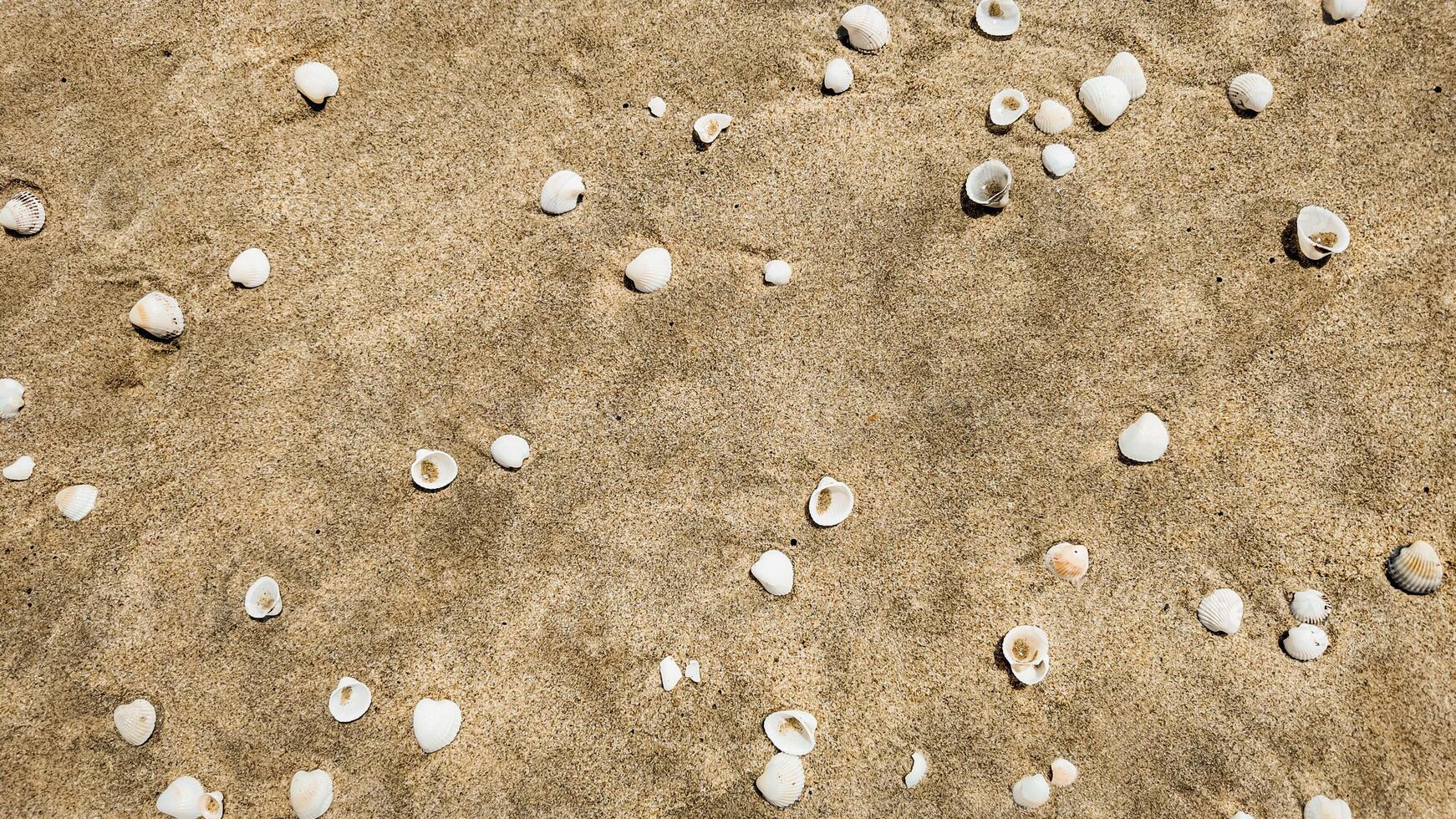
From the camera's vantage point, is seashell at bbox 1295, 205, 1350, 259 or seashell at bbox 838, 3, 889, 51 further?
seashell at bbox 838, 3, 889, 51

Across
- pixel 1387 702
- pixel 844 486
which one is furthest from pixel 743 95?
pixel 1387 702

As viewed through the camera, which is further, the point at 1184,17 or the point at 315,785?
the point at 1184,17

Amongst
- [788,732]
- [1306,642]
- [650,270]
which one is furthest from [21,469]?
[1306,642]

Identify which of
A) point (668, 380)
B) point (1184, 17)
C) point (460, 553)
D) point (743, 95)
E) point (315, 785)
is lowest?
point (315, 785)

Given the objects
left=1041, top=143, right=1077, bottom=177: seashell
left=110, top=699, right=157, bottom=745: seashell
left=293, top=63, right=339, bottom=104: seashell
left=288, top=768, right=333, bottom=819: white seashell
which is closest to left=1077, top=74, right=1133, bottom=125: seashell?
left=1041, top=143, right=1077, bottom=177: seashell

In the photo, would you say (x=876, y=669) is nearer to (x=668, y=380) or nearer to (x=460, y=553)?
(x=668, y=380)

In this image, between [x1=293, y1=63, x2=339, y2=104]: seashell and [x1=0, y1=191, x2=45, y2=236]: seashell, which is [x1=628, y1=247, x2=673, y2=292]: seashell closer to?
[x1=293, y1=63, x2=339, y2=104]: seashell

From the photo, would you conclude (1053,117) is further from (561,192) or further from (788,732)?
(788,732)

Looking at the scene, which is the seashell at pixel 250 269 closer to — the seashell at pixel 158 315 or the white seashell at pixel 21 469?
the seashell at pixel 158 315
